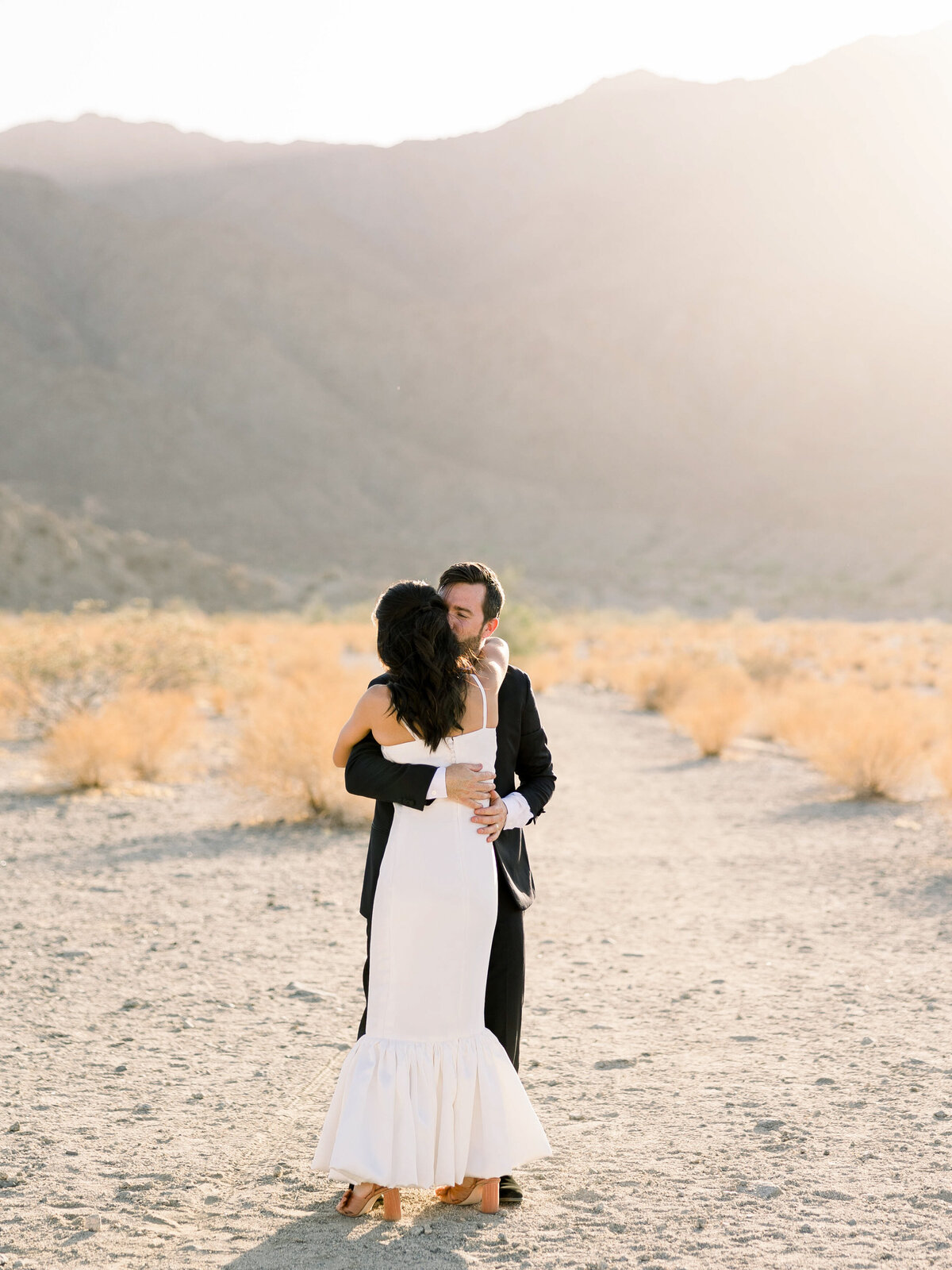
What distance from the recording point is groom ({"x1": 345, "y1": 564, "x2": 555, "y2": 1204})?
3.61 m

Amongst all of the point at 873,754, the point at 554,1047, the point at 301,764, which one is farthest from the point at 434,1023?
the point at 873,754

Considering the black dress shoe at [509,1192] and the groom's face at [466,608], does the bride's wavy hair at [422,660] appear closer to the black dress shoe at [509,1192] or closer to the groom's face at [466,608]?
the groom's face at [466,608]

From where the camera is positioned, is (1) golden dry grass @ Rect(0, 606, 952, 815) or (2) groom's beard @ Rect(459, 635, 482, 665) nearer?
(2) groom's beard @ Rect(459, 635, 482, 665)

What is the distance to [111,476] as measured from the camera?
222 feet

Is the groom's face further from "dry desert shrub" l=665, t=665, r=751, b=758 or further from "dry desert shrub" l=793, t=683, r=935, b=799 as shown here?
"dry desert shrub" l=665, t=665, r=751, b=758

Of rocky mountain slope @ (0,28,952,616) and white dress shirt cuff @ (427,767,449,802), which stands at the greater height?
rocky mountain slope @ (0,28,952,616)

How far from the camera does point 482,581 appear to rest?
3799 millimetres

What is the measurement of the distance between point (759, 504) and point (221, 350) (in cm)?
3367

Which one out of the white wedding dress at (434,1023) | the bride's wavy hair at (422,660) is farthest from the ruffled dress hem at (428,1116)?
the bride's wavy hair at (422,660)

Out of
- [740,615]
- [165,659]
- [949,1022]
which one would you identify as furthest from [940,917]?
[740,615]

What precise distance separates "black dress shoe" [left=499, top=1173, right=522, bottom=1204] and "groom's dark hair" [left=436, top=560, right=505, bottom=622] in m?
1.71

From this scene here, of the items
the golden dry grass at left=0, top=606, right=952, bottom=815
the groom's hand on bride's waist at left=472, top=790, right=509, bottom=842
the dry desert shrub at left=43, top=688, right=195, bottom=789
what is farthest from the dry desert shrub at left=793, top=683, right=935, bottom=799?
the groom's hand on bride's waist at left=472, top=790, right=509, bottom=842

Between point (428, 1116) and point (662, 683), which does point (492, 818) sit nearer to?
point (428, 1116)

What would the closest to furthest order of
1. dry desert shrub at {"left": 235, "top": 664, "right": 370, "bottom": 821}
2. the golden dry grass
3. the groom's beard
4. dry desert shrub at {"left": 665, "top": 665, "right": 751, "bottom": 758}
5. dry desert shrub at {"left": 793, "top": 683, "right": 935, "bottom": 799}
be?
the groom's beard
dry desert shrub at {"left": 235, "top": 664, "right": 370, "bottom": 821}
the golden dry grass
dry desert shrub at {"left": 793, "top": 683, "right": 935, "bottom": 799}
dry desert shrub at {"left": 665, "top": 665, "right": 751, "bottom": 758}
